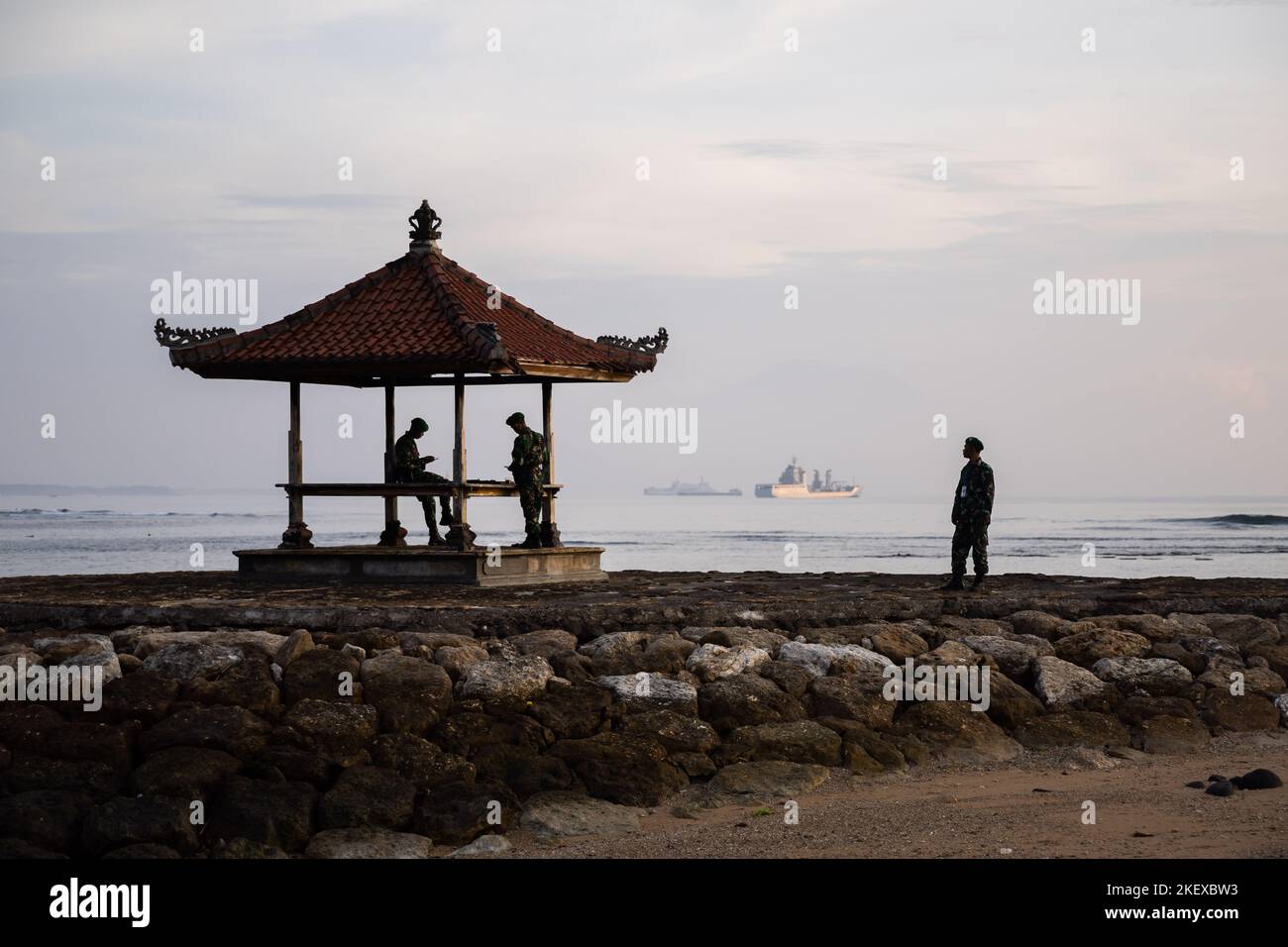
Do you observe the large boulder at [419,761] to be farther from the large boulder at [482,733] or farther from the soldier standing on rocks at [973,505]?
the soldier standing on rocks at [973,505]

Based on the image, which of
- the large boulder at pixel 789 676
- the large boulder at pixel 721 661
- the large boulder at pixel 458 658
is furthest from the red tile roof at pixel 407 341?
the large boulder at pixel 789 676

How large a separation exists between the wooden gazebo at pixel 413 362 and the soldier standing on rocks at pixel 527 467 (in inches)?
7.7

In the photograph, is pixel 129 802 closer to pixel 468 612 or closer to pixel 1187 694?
pixel 468 612

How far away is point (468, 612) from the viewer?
13.3 metres

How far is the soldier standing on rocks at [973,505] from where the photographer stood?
52.2 ft

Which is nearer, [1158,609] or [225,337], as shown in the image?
[1158,609]

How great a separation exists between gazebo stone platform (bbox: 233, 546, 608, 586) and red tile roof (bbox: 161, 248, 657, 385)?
1945 millimetres

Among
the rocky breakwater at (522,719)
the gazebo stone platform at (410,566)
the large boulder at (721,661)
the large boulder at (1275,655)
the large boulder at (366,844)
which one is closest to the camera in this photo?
the large boulder at (366,844)

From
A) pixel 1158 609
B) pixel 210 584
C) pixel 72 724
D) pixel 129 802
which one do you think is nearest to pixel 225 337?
pixel 210 584

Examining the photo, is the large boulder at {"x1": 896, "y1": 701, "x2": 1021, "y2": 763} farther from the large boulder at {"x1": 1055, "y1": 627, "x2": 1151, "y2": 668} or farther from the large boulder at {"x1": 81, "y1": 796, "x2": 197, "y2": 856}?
the large boulder at {"x1": 81, "y1": 796, "x2": 197, "y2": 856}

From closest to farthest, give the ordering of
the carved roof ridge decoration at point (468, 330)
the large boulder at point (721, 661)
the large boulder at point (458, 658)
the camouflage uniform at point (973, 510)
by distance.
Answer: the large boulder at point (458, 658), the large boulder at point (721, 661), the camouflage uniform at point (973, 510), the carved roof ridge decoration at point (468, 330)

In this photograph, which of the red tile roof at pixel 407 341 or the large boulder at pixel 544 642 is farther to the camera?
the red tile roof at pixel 407 341

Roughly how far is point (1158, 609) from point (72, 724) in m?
9.93

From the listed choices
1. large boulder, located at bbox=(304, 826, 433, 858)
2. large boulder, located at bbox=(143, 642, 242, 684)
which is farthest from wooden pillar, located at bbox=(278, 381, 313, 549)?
large boulder, located at bbox=(304, 826, 433, 858)
